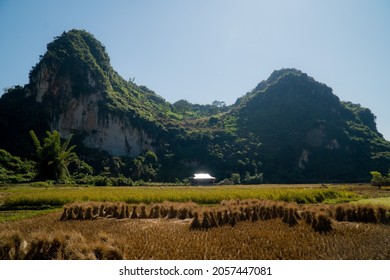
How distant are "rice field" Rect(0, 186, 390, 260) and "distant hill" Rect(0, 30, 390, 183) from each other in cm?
5389

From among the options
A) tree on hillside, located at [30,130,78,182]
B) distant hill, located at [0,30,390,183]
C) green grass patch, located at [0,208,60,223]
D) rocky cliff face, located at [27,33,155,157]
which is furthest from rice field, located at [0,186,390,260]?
rocky cliff face, located at [27,33,155,157]

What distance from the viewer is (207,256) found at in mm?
8172

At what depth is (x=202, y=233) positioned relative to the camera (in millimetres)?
11602

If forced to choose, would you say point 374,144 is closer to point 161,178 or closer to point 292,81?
point 292,81

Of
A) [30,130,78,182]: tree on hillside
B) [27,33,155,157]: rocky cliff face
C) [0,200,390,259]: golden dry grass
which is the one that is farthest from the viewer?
[27,33,155,157]: rocky cliff face

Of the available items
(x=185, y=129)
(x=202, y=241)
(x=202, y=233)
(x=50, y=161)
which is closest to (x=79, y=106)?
(x=185, y=129)

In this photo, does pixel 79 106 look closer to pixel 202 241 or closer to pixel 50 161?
pixel 50 161

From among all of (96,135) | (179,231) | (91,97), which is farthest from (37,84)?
(179,231)

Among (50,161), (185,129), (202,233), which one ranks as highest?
(185,129)

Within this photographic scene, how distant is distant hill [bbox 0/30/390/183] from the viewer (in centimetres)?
7650

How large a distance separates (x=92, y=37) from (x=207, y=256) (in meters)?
107

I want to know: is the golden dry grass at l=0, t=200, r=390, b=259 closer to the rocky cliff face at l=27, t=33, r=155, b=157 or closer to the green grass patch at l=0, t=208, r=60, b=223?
the green grass patch at l=0, t=208, r=60, b=223

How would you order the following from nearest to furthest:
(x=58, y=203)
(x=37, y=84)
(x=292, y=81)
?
1. (x=58, y=203)
2. (x=37, y=84)
3. (x=292, y=81)

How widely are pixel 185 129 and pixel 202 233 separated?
287 feet
